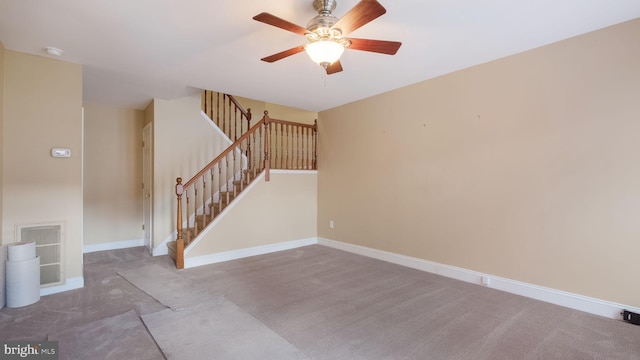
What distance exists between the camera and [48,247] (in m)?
3.33

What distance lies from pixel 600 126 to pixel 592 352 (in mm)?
1975

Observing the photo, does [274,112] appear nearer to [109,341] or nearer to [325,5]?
[325,5]

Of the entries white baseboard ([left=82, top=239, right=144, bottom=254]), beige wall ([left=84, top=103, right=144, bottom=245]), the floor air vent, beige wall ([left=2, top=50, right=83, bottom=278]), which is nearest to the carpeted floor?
the floor air vent

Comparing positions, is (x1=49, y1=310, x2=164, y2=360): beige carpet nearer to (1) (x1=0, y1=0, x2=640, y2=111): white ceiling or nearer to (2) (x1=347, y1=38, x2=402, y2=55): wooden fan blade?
(1) (x1=0, y1=0, x2=640, y2=111): white ceiling

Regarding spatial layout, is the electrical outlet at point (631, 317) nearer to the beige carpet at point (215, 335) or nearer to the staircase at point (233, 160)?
the beige carpet at point (215, 335)

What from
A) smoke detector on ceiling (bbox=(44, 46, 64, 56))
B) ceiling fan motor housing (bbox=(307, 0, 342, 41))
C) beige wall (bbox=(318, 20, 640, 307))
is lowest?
beige wall (bbox=(318, 20, 640, 307))

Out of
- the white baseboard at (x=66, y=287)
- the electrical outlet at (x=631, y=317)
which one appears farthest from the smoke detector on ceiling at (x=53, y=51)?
the electrical outlet at (x=631, y=317)

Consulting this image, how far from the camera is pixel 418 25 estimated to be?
2615 millimetres

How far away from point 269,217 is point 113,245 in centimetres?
296

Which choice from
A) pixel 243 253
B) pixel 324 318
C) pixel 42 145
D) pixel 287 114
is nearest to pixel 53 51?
pixel 42 145

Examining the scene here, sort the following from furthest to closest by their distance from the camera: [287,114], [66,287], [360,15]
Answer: [287,114]
[66,287]
[360,15]

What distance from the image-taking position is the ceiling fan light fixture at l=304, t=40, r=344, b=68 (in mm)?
2205

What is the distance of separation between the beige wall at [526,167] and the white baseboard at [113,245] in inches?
177

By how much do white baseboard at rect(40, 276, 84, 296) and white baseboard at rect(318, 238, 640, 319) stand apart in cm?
394
